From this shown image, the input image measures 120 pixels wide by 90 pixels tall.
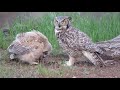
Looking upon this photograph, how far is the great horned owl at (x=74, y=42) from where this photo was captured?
8328 mm

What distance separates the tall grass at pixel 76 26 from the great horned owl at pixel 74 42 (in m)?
1.06

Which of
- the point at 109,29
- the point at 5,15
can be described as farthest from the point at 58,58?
the point at 5,15

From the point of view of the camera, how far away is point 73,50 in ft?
A: 27.5

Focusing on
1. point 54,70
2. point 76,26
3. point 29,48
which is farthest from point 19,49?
point 76,26

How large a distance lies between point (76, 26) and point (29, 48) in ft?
6.64

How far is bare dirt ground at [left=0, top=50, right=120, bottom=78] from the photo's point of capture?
314 inches

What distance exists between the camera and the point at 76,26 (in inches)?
408

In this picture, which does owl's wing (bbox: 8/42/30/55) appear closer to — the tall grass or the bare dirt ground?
the bare dirt ground

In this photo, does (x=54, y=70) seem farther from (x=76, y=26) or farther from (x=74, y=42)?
(x=76, y=26)

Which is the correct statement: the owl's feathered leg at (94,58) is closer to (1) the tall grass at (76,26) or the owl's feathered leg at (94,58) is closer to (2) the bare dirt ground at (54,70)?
(2) the bare dirt ground at (54,70)

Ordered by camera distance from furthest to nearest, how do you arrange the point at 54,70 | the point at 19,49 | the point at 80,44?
the point at 19,49
the point at 80,44
the point at 54,70

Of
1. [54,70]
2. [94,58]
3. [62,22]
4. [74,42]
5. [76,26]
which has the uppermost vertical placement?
[62,22]

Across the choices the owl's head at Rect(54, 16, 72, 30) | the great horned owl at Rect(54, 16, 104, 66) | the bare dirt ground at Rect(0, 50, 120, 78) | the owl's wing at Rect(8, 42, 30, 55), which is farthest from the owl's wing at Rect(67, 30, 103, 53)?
the owl's wing at Rect(8, 42, 30, 55)
